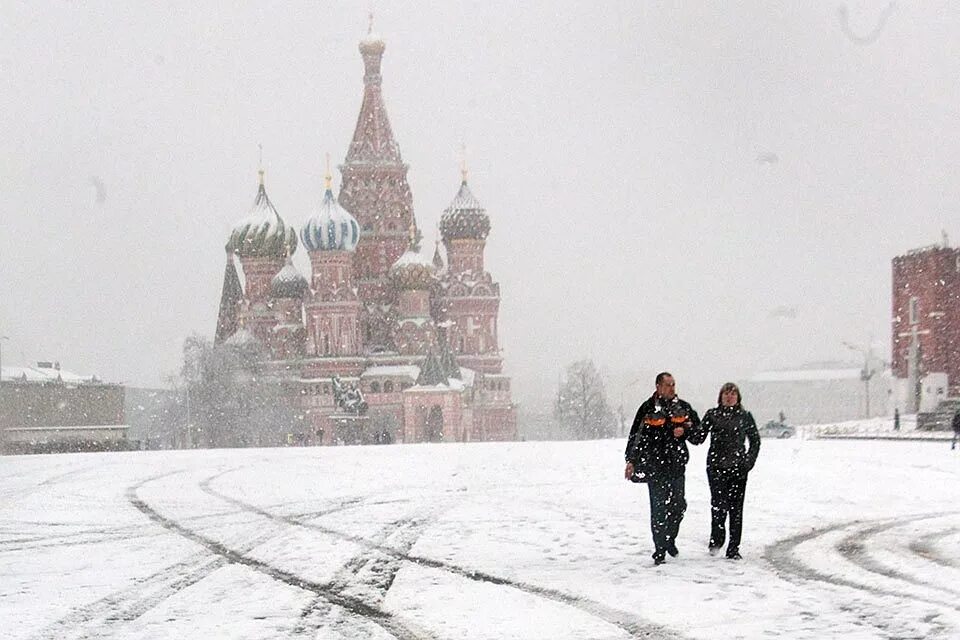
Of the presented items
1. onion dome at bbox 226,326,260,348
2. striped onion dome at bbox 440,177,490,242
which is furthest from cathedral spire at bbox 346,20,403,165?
onion dome at bbox 226,326,260,348

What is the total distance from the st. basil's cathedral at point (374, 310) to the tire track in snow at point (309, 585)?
195ft

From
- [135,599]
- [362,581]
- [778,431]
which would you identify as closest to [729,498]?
[362,581]

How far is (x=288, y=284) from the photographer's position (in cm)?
8269

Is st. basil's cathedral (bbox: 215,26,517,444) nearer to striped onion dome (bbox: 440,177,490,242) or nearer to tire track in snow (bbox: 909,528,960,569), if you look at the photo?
striped onion dome (bbox: 440,177,490,242)

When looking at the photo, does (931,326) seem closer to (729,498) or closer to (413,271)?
(413,271)

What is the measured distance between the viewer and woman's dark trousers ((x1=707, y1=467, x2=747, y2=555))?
990 centimetres

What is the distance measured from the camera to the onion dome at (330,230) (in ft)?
253

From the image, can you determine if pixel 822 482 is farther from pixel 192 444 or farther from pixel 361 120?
pixel 361 120

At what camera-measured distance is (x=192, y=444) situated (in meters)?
68.4

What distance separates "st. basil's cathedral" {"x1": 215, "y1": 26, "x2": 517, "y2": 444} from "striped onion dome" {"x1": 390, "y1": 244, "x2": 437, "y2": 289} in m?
0.09

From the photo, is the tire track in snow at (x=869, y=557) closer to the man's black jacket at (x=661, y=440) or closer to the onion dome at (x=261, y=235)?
the man's black jacket at (x=661, y=440)

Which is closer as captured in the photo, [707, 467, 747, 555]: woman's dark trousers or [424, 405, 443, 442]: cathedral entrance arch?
[707, 467, 747, 555]: woman's dark trousers

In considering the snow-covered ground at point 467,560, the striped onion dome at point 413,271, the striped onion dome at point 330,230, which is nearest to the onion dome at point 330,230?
the striped onion dome at point 330,230

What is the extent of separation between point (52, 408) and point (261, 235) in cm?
1872
